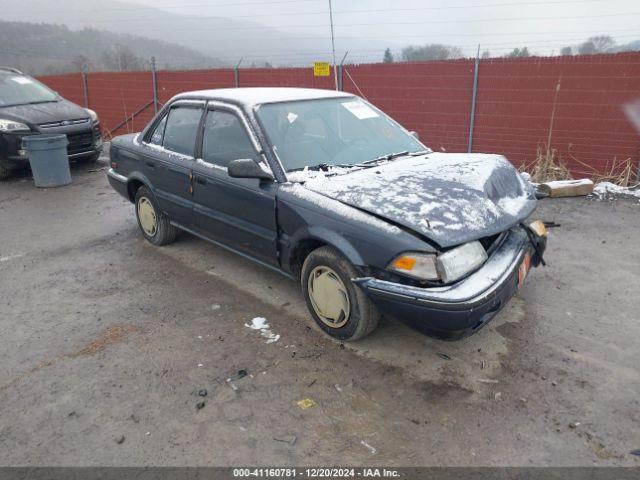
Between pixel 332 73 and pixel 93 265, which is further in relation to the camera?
pixel 332 73

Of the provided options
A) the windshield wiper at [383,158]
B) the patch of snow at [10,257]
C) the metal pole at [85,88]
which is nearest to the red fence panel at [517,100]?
the windshield wiper at [383,158]

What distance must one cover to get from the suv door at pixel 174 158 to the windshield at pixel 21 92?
570 cm

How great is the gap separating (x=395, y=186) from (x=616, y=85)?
597cm

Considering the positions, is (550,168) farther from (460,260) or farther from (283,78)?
(460,260)

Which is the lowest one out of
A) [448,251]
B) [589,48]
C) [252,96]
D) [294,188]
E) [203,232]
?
[203,232]

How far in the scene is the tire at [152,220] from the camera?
511 cm

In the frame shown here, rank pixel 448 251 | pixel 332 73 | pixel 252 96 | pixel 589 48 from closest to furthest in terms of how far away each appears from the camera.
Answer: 1. pixel 448 251
2. pixel 252 96
3. pixel 589 48
4. pixel 332 73

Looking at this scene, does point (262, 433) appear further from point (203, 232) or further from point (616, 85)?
point (616, 85)

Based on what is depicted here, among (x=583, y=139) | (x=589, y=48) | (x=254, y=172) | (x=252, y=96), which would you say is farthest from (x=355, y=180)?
(x=589, y=48)

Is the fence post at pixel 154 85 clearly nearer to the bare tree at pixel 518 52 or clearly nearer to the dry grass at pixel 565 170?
the bare tree at pixel 518 52

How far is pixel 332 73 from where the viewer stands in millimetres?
9781

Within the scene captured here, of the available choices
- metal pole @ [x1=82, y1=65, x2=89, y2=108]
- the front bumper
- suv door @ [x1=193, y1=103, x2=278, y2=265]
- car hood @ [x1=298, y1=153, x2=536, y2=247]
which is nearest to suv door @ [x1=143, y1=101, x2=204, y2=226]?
suv door @ [x1=193, y1=103, x2=278, y2=265]

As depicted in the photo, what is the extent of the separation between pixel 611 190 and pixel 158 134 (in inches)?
249

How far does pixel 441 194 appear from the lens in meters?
3.14
